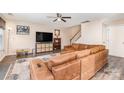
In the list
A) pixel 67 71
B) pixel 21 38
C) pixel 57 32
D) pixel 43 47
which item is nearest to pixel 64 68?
pixel 67 71

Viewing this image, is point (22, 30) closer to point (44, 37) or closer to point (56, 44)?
point (44, 37)

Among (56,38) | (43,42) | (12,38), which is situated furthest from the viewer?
(56,38)

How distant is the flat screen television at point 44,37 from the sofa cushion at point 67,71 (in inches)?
212

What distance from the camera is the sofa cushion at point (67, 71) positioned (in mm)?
1578

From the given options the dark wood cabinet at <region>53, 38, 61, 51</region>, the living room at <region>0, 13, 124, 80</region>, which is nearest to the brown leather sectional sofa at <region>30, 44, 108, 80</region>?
the living room at <region>0, 13, 124, 80</region>

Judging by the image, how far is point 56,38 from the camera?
817 centimetres

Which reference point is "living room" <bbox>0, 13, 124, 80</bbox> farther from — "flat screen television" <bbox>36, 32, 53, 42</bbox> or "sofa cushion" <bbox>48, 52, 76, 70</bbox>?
"sofa cushion" <bbox>48, 52, 76, 70</bbox>

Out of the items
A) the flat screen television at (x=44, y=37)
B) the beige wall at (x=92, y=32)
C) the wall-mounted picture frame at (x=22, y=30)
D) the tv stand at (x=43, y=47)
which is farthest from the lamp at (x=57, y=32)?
the wall-mounted picture frame at (x=22, y=30)

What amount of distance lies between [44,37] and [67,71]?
578cm

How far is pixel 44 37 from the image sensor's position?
725 centimetres
